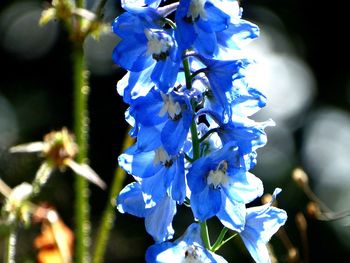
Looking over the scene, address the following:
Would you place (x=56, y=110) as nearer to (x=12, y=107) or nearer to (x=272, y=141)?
(x=12, y=107)

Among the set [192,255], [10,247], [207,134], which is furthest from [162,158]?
[10,247]

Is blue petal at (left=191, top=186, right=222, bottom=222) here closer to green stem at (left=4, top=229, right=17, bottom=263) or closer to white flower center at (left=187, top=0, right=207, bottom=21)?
white flower center at (left=187, top=0, right=207, bottom=21)

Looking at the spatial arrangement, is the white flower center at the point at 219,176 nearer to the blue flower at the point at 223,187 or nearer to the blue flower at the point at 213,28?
the blue flower at the point at 223,187

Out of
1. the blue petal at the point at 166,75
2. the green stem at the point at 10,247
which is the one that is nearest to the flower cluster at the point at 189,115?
the blue petal at the point at 166,75

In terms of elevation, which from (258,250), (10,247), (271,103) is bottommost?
(271,103)

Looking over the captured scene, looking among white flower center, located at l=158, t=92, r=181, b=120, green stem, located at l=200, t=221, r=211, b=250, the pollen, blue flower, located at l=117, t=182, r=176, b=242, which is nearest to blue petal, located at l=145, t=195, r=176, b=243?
blue flower, located at l=117, t=182, r=176, b=242

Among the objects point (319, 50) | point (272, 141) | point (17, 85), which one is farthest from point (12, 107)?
point (319, 50)

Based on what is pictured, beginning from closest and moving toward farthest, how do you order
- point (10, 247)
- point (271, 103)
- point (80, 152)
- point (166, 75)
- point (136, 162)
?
point (166, 75), point (136, 162), point (10, 247), point (80, 152), point (271, 103)

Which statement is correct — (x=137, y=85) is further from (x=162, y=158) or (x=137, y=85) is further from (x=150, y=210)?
(x=150, y=210)
